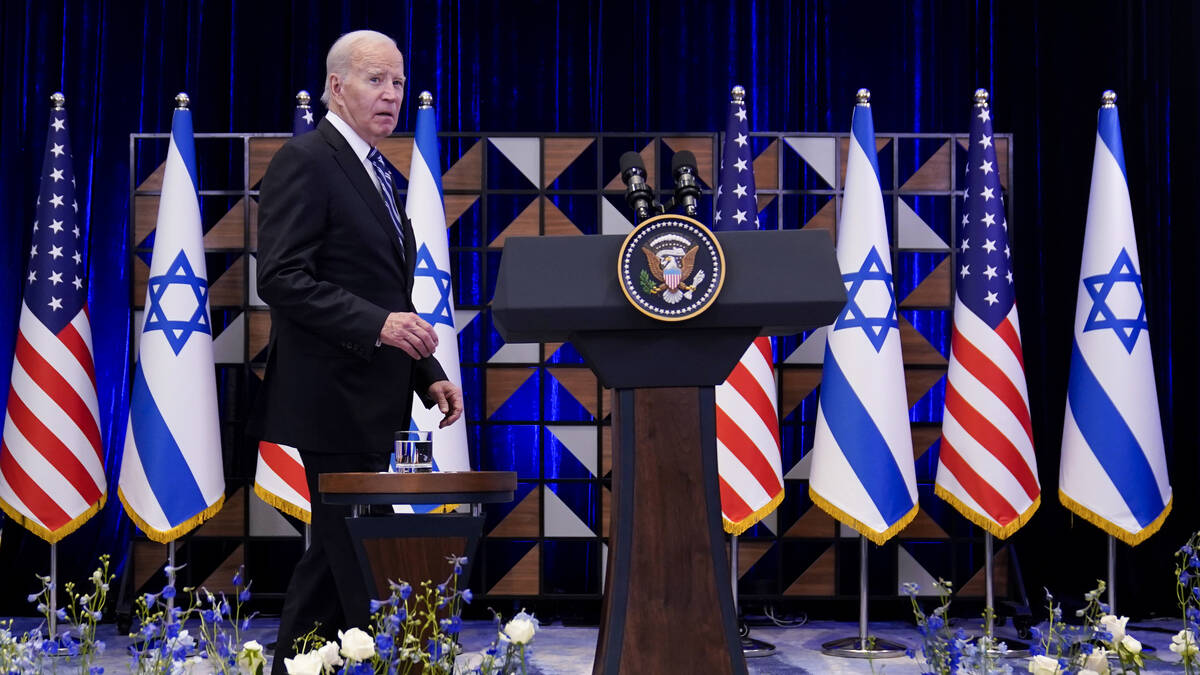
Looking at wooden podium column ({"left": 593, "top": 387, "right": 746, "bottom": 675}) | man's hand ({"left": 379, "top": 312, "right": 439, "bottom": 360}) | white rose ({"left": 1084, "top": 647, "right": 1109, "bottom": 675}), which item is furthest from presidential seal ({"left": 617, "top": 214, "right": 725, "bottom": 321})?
white rose ({"left": 1084, "top": 647, "right": 1109, "bottom": 675})

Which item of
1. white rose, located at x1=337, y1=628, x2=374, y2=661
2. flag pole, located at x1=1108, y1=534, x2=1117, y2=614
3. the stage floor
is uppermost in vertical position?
white rose, located at x1=337, y1=628, x2=374, y2=661

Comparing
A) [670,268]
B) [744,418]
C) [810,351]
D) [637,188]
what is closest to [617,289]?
[670,268]

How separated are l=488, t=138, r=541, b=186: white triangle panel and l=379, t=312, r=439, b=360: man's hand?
2492 mm

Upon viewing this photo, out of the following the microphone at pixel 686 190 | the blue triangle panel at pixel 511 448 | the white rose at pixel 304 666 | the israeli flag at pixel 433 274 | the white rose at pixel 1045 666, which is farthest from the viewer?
the blue triangle panel at pixel 511 448

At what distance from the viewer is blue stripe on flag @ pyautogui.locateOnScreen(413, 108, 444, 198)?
433 centimetres

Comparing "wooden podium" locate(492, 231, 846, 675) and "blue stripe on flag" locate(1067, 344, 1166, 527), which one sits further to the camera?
"blue stripe on flag" locate(1067, 344, 1166, 527)

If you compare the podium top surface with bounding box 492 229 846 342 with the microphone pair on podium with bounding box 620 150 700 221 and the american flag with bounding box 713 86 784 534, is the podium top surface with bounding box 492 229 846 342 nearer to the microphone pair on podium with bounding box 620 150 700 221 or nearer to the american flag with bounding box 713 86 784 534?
the microphone pair on podium with bounding box 620 150 700 221

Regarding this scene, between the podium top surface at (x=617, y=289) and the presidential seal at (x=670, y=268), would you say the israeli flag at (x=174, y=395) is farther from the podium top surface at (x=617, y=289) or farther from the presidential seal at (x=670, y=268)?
the presidential seal at (x=670, y=268)

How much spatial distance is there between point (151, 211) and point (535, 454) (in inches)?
69.1

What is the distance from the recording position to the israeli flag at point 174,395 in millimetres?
4168

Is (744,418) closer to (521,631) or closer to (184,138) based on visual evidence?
(184,138)

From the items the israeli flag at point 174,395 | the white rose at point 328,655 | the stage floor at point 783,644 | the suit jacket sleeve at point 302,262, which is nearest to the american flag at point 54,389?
the israeli flag at point 174,395

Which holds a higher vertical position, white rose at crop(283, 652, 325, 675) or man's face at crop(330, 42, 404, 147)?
man's face at crop(330, 42, 404, 147)

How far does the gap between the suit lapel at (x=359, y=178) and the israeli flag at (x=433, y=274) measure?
Answer: 1.80m
